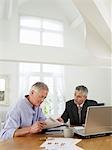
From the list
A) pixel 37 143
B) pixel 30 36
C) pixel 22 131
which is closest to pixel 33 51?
pixel 30 36

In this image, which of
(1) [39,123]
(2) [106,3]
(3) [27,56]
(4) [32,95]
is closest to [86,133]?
(1) [39,123]

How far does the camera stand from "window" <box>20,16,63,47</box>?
233 inches

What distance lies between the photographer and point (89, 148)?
1.56m

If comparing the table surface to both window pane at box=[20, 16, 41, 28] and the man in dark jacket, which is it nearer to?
the man in dark jacket

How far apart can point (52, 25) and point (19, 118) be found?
485cm

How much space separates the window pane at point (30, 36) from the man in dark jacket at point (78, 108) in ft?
10.1

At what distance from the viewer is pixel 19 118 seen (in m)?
1.99

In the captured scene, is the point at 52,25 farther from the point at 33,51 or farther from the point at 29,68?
the point at 33,51

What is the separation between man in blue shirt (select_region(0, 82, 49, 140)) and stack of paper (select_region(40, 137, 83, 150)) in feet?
0.83

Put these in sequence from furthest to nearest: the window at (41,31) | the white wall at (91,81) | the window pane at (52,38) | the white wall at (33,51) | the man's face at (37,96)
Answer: the white wall at (91,81)
the window pane at (52,38)
the window at (41,31)
the white wall at (33,51)
the man's face at (37,96)

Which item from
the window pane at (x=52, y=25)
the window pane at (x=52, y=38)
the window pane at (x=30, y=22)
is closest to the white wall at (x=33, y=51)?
the window pane at (x=30, y=22)

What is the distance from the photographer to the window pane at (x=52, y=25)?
636cm

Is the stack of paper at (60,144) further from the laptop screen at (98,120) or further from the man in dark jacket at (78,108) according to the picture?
the man in dark jacket at (78,108)

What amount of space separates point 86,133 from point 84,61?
3097 millimetres
